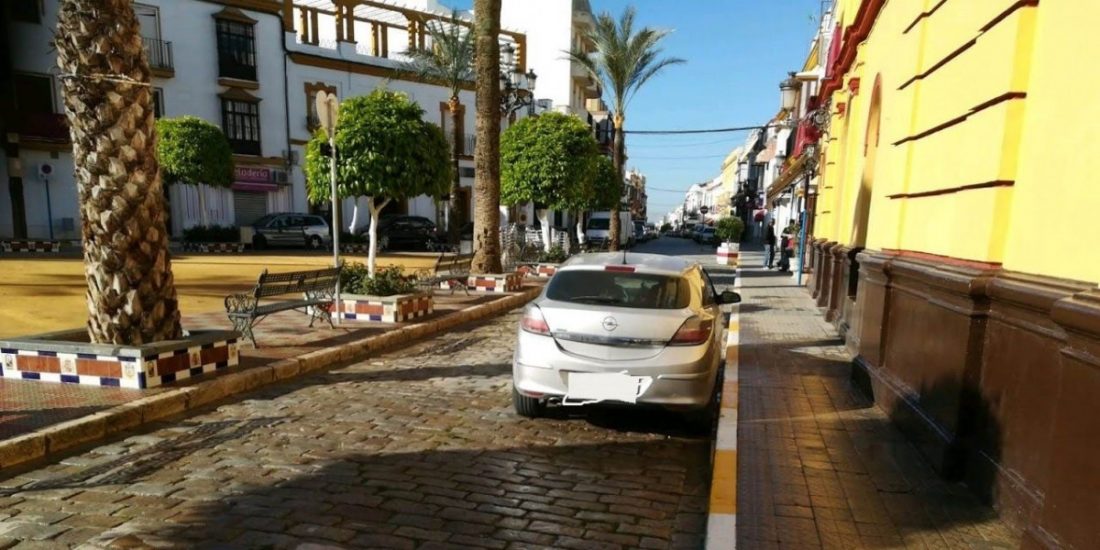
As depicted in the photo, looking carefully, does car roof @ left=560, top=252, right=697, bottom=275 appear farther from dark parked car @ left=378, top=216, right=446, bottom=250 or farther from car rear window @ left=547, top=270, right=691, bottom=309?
dark parked car @ left=378, top=216, right=446, bottom=250

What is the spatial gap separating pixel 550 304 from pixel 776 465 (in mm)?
2063

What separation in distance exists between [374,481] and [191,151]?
920 inches

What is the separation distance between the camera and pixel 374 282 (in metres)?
9.88

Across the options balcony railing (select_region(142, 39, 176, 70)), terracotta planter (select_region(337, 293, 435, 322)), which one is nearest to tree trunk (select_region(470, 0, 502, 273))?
terracotta planter (select_region(337, 293, 435, 322))

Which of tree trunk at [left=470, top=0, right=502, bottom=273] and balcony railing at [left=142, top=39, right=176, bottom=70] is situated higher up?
balcony railing at [left=142, top=39, right=176, bottom=70]

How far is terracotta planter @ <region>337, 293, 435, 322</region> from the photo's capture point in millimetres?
9383

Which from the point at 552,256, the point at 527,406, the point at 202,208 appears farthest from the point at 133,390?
the point at 202,208

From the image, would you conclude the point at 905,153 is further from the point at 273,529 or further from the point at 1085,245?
the point at 273,529

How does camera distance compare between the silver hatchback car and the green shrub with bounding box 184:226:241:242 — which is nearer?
the silver hatchback car

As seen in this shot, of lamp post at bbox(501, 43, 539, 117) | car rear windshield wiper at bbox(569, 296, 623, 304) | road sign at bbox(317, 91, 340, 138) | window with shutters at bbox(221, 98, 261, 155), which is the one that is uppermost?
lamp post at bbox(501, 43, 539, 117)

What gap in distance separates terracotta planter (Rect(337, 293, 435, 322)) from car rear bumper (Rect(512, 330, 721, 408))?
15.9 feet

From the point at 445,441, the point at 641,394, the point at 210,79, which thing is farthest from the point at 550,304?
the point at 210,79

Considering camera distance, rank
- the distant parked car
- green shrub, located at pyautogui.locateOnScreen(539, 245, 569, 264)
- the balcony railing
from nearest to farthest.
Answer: green shrub, located at pyautogui.locateOnScreen(539, 245, 569, 264) → the distant parked car → the balcony railing

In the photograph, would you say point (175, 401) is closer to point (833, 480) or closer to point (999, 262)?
point (833, 480)
